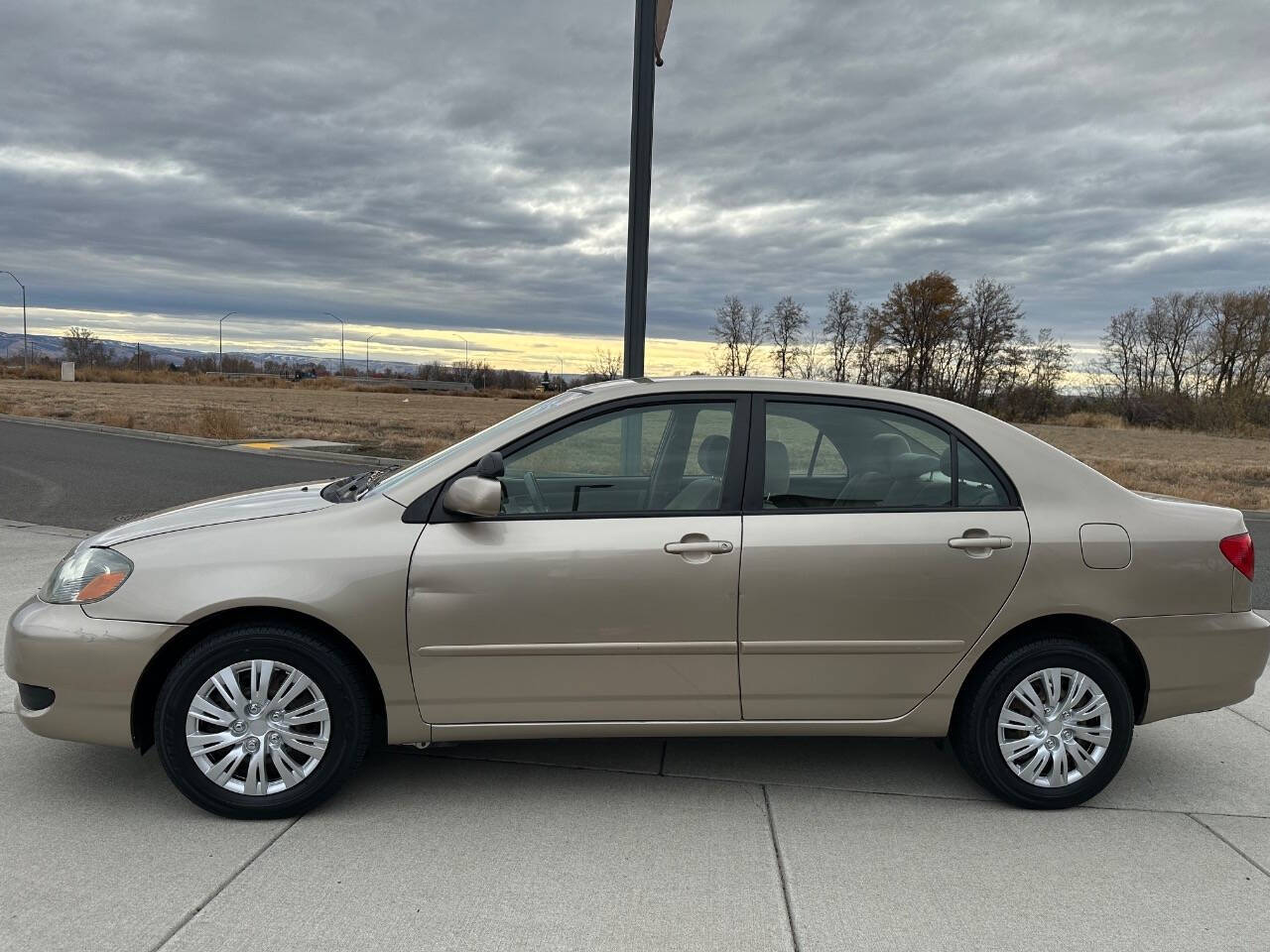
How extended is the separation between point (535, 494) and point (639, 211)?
18.1 feet

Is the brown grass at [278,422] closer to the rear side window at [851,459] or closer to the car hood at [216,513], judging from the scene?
the car hood at [216,513]

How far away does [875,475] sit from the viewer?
3.71 meters

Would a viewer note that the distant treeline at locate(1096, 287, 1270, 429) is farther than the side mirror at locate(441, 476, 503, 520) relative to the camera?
Yes

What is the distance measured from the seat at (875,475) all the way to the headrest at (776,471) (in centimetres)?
22

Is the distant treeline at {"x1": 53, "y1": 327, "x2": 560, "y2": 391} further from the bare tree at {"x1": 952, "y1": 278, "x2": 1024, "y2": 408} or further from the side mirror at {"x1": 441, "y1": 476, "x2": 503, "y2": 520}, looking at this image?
the side mirror at {"x1": 441, "y1": 476, "x2": 503, "y2": 520}

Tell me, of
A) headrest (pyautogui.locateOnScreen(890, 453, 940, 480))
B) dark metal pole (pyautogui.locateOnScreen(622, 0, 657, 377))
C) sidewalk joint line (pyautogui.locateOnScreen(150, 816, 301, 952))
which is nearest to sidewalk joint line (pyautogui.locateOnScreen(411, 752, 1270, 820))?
sidewalk joint line (pyautogui.locateOnScreen(150, 816, 301, 952))

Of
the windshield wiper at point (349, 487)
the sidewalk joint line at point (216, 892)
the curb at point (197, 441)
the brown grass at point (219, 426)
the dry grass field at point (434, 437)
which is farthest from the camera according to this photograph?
the brown grass at point (219, 426)

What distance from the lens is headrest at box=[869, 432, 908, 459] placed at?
3.73 metres

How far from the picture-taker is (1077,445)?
102ft

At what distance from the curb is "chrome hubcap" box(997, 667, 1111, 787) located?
1080 centimetres

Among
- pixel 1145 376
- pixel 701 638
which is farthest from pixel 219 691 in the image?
pixel 1145 376

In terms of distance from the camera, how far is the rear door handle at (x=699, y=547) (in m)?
3.45

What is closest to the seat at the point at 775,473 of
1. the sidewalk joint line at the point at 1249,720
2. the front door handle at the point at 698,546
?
the front door handle at the point at 698,546

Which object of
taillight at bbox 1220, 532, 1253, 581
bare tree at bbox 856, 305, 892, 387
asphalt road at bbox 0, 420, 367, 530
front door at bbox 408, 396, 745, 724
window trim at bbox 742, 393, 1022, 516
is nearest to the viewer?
front door at bbox 408, 396, 745, 724
